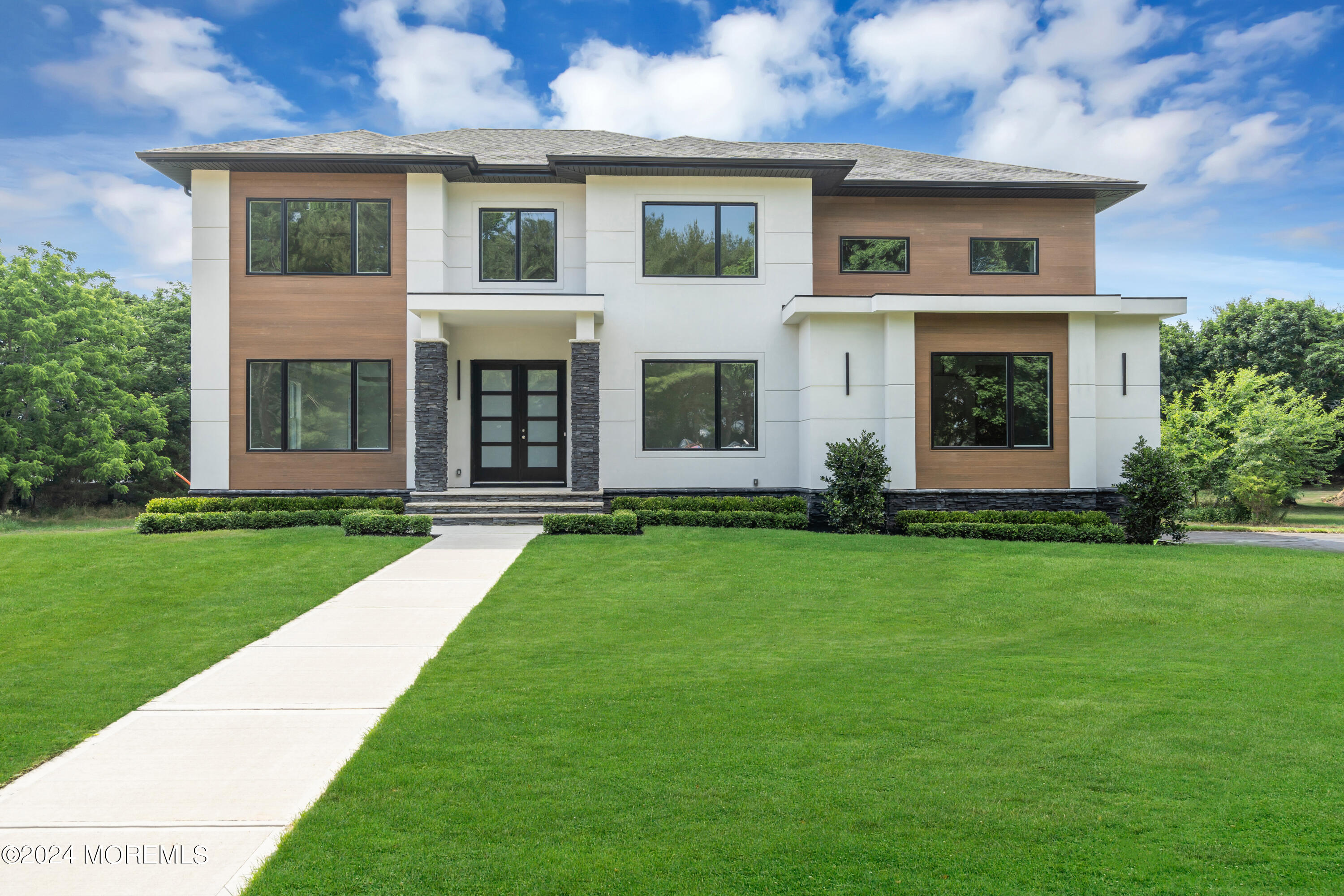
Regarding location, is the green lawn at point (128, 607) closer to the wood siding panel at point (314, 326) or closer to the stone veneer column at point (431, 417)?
the stone veneer column at point (431, 417)

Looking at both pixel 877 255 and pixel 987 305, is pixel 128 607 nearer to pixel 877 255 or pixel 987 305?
pixel 987 305

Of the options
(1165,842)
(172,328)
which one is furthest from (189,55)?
(1165,842)

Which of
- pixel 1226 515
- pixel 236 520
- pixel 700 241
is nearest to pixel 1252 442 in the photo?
pixel 1226 515

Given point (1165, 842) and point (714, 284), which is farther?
point (714, 284)

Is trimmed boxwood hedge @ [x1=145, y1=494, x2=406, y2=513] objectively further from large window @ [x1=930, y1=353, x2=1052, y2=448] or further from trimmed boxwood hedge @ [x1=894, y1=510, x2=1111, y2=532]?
large window @ [x1=930, y1=353, x2=1052, y2=448]

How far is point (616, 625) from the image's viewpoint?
23.5 ft

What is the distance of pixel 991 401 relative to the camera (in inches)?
588

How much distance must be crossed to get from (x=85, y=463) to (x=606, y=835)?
3038 centimetres

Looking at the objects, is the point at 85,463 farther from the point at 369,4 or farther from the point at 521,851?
the point at 521,851

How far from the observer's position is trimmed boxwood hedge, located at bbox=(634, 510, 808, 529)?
1364 centimetres

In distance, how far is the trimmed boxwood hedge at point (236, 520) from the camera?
1292cm

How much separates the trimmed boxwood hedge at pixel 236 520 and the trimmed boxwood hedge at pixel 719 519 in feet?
14.3

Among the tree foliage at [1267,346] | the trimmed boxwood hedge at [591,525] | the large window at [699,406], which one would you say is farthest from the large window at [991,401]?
the tree foliage at [1267,346]

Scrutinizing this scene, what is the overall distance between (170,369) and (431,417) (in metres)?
21.0
